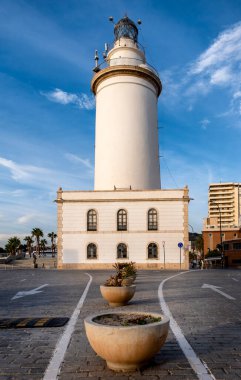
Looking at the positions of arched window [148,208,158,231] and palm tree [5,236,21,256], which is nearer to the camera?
arched window [148,208,158,231]

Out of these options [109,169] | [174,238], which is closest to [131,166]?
[109,169]

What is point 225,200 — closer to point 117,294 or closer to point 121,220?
point 121,220

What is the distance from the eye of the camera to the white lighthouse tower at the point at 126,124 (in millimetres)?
42625

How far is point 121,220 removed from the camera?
39656mm

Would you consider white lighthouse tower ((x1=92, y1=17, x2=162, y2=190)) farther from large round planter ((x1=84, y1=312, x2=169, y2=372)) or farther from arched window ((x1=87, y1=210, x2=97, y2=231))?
large round planter ((x1=84, y1=312, x2=169, y2=372))

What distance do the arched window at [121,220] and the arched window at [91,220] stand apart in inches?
93.8

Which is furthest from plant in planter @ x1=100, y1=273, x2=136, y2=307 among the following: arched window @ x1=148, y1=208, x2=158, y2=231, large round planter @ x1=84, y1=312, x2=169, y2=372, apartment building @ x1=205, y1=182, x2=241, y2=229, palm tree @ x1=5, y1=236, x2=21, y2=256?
apartment building @ x1=205, y1=182, x2=241, y2=229

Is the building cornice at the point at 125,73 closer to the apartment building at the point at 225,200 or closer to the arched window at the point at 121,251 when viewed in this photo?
the arched window at the point at 121,251

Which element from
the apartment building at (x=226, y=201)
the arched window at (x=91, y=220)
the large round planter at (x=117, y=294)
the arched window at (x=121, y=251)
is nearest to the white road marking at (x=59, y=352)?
the large round planter at (x=117, y=294)

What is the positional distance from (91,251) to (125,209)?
5.47 metres

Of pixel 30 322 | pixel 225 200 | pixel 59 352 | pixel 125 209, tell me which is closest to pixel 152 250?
pixel 125 209

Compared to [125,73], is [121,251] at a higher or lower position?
lower

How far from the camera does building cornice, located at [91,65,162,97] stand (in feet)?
144

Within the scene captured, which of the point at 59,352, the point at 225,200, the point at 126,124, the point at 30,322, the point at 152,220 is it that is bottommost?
the point at 30,322
